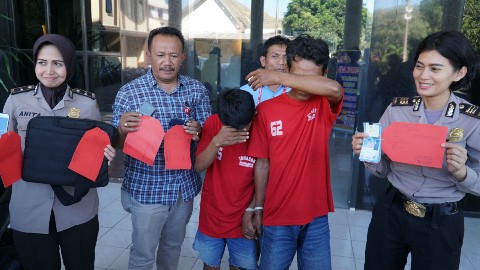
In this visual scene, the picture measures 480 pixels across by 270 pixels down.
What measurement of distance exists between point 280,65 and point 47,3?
3.85 m

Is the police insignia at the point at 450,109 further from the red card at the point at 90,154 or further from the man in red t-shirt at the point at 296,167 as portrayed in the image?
the red card at the point at 90,154

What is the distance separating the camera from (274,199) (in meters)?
1.78

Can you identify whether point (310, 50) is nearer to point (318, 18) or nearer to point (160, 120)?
point (160, 120)

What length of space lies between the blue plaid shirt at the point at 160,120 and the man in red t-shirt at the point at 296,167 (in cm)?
52

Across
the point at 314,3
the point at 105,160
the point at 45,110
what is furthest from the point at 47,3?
the point at 105,160

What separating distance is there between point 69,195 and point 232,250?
89cm

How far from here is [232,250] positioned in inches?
80.7

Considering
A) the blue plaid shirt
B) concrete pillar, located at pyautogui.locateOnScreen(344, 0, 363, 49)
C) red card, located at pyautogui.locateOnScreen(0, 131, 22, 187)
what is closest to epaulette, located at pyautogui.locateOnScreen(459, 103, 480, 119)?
the blue plaid shirt

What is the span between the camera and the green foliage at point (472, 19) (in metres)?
3.78

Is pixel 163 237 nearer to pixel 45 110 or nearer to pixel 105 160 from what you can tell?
pixel 105 160

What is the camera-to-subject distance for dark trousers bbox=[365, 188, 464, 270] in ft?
5.34

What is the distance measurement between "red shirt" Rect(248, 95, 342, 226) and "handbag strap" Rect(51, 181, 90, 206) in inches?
32.1

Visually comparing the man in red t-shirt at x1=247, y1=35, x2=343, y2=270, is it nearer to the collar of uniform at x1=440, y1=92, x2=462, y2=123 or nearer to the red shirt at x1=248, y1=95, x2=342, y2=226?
the red shirt at x1=248, y1=95, x2=342, y2=226

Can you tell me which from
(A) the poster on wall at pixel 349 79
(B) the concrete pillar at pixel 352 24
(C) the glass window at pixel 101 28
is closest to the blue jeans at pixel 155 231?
(A) the poster on wall at pixel 349 79
